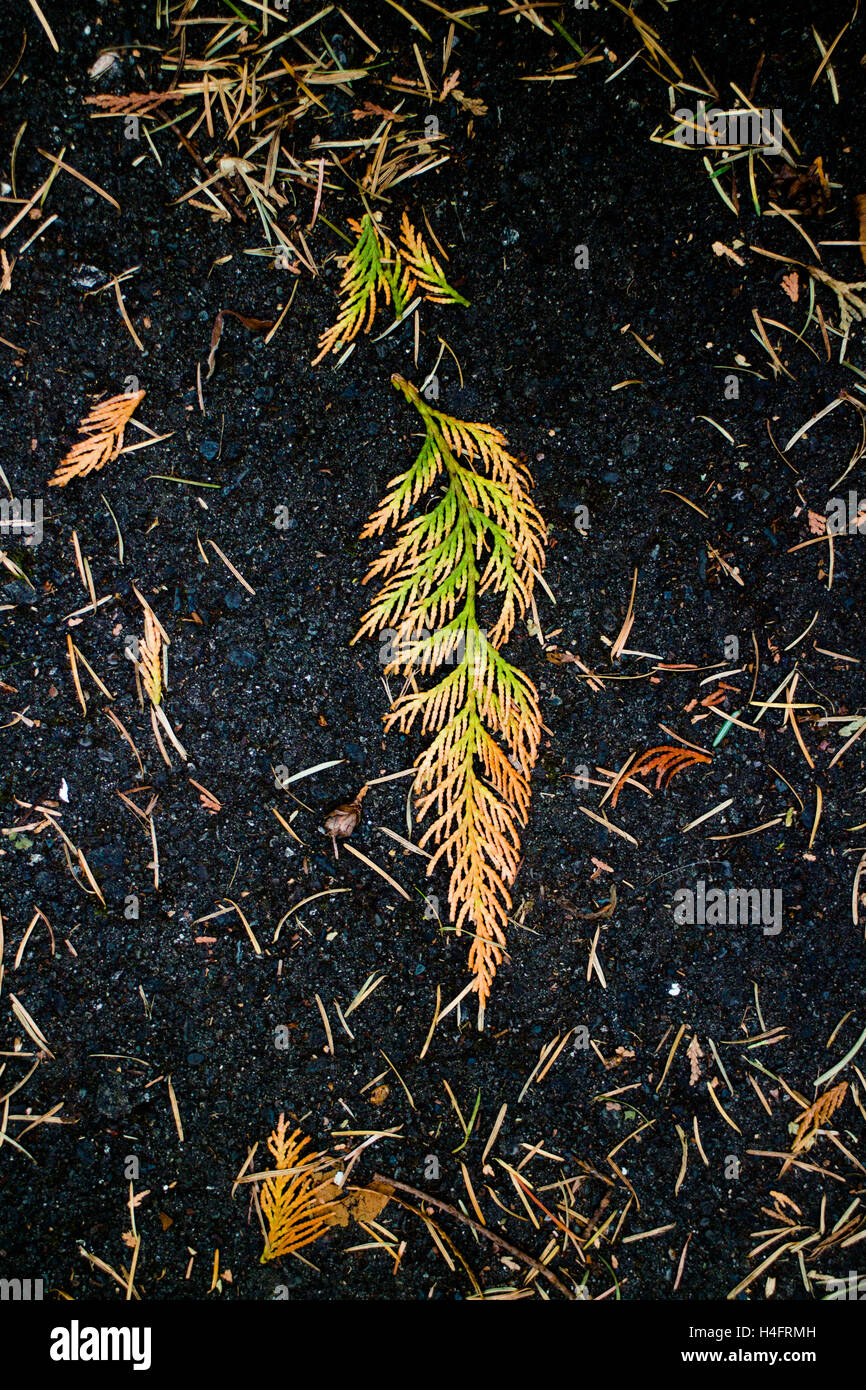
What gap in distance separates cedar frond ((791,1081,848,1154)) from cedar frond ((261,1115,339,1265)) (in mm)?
1368

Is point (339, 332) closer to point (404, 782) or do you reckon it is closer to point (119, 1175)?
point (404, 782)

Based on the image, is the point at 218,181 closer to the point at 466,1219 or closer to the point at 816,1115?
the point at 466,1219

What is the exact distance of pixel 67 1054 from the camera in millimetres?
2070

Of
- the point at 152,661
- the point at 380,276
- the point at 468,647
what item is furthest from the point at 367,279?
the point at 152,661

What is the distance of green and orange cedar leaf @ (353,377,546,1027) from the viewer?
201 centimetres

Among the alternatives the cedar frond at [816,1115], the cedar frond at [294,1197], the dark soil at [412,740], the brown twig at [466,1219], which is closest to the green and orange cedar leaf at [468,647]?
the dark soil at [412,740]

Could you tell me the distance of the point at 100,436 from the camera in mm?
2064

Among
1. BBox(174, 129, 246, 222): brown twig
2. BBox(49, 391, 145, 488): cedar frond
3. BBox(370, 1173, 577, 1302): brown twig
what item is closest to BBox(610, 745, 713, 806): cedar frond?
BBox(370, 1173, 577, 1302): brown twig

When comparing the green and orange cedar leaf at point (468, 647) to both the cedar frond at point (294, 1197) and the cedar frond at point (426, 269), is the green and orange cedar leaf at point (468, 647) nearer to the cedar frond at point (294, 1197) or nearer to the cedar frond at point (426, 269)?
the cedar frond at point (426, 269)

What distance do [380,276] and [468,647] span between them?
109 centimetres

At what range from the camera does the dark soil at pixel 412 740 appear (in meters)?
2.05

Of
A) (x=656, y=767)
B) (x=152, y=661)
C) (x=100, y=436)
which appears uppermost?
(x=100, y=436)

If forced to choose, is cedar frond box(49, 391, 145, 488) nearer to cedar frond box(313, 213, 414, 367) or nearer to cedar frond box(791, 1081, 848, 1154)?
cedar frond box(313, 213, 414, 367)

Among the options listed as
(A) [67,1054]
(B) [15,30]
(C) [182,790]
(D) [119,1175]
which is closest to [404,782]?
(C) [182,790]
